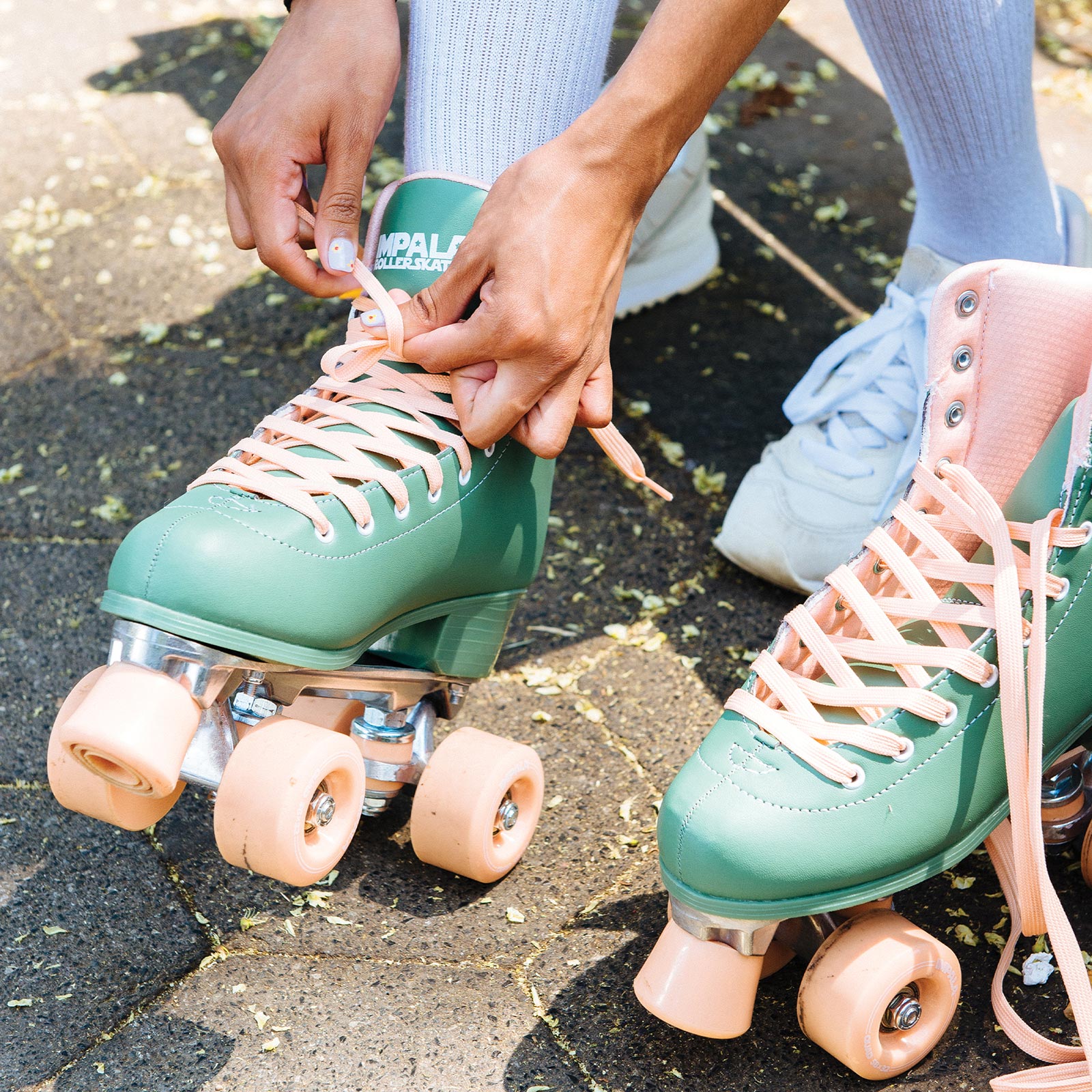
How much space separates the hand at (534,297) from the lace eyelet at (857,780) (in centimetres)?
34

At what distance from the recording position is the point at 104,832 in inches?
40.8

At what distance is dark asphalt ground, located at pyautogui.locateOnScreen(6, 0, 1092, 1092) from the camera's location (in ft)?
2.84

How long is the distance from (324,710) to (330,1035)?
245mm

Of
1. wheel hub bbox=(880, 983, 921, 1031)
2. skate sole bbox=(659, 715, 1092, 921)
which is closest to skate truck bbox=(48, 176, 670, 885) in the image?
skate sole bbox=(659, 715, 1092, 921)

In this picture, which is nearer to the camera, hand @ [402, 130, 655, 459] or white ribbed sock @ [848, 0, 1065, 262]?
hand @ [402, 130, 655, 459]

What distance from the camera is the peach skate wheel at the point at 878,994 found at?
787 millimetres

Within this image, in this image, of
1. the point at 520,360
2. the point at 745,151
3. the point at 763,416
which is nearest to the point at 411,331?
the point at 520,360

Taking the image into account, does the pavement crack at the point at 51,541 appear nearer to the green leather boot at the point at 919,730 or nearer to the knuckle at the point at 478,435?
the knuckle at the point at 478,435

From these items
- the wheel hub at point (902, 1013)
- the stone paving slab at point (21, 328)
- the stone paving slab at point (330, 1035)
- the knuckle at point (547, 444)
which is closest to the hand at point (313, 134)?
the knuckle at point (547, 444)

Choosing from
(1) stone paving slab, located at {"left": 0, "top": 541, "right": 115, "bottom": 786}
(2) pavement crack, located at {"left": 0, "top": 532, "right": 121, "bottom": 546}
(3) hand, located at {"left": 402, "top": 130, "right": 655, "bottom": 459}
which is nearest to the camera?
(3) hand, located at {"left": 402, "top": 130, "right": 655, "bottom": 459}

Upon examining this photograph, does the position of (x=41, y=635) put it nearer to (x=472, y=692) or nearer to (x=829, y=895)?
(x=472, y=692)

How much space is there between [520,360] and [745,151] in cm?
153

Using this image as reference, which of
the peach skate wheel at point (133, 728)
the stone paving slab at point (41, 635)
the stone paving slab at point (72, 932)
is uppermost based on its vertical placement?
the peach skate wheel at point (133, 728)

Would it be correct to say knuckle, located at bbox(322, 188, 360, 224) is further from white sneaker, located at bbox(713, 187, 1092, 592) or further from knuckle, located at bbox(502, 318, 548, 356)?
white sneaker, located at bbox(713, 187, 1092, 592)
